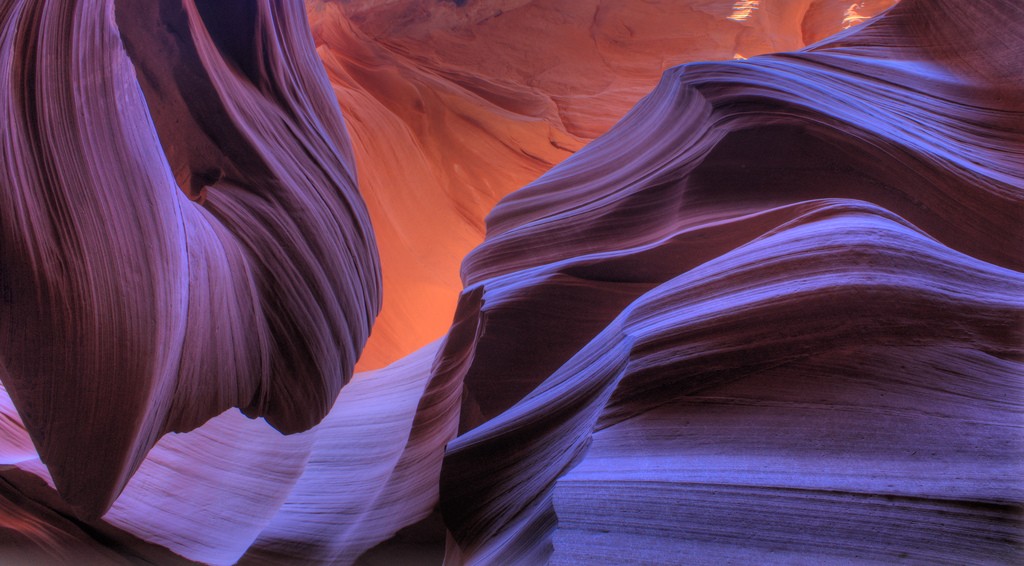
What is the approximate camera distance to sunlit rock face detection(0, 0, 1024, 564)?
0.91m

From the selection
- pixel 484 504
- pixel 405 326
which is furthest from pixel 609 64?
pixel 484 504

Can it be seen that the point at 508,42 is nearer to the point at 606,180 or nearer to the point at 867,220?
the point at 606,180

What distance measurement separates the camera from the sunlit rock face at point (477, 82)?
12.4 feet

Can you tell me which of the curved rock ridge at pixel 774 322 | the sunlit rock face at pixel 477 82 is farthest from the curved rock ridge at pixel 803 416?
the sunlit rock face at pixel 477 82

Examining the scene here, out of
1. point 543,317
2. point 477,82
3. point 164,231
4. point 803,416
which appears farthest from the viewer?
point 477,82

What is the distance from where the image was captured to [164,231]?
1318mm

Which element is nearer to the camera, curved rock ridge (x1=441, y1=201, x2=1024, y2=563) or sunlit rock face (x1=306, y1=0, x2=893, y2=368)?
curved rock ridge (x1=441, y1=201, x2=1024, y2=563)

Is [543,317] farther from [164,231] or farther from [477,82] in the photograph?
[477,82]

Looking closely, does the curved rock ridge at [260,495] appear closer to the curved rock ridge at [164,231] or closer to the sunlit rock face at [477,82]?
the curved rock ridge at [164,231]

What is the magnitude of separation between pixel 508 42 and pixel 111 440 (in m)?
3.24

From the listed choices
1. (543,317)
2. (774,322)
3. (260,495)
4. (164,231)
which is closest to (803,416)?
(774,322)

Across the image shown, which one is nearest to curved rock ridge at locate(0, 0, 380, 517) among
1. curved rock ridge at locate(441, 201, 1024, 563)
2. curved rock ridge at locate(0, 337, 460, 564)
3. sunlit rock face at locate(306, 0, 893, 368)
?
curved rock ridge at locate(0, 337, 460, 564)

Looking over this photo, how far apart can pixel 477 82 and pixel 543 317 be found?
101 inches

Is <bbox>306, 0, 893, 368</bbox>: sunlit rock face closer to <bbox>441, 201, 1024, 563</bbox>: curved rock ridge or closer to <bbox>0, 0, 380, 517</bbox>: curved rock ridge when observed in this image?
<bbox>0, 0, 380, 517</bbox>: curved rock ridge
